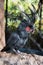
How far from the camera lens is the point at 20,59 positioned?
2.68 metres

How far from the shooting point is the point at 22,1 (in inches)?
107

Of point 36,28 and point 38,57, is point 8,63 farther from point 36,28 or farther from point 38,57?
point 36,28

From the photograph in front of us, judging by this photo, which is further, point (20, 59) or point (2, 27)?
point (2, 27)

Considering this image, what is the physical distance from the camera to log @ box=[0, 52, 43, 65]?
8.50 ft

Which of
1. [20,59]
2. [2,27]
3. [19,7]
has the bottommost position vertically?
[20,59]

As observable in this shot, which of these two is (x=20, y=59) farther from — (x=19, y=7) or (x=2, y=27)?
(x=19, y=7)

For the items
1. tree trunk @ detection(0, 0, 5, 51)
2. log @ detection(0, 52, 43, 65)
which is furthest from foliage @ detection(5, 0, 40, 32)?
log @ detection(0, 52, 43, 65)

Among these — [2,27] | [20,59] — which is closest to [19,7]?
[2,27]

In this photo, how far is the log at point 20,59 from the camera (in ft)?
8.50

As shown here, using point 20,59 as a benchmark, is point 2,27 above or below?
above

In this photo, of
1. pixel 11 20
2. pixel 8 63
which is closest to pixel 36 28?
pixel 11 20

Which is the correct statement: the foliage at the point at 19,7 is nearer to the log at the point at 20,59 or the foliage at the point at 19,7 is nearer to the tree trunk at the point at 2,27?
the tree trunk at the point at 2,27

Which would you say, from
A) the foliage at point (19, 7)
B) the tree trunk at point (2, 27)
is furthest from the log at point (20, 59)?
the foliage at point (19, 7)

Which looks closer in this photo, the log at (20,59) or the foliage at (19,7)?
the log at (20,59)
